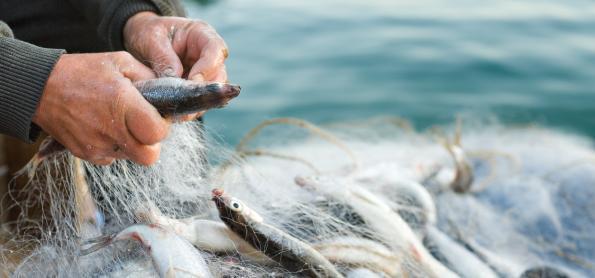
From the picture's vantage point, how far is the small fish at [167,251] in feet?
5.56

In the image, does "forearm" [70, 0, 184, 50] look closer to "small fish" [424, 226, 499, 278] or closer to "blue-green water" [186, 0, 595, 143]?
"small fish" [424, 226, 499, 278]

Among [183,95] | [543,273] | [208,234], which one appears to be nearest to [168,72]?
[183,95]

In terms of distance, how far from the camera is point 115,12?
2.62 meters

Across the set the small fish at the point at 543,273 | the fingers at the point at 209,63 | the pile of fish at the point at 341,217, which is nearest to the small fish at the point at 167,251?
the pile of fish at the point at 341,217

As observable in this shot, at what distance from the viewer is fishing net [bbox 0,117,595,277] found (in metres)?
2.01

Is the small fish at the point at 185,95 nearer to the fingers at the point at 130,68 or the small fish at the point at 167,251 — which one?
the fingers at the point at 130,68

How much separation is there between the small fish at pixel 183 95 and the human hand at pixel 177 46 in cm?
22

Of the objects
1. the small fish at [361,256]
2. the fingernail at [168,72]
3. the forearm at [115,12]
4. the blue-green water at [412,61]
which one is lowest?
the small fish at [361,256]

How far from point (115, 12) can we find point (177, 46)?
50 centimetres

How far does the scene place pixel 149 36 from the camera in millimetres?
2420

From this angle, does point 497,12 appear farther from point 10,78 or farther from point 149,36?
point 10,78

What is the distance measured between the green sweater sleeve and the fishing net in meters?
0.32

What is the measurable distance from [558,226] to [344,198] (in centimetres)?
146

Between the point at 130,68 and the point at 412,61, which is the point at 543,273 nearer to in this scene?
the point at 130,68
